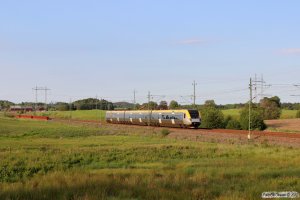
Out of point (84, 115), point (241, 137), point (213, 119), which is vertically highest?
point (84, 115)

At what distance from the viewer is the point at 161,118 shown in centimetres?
6919

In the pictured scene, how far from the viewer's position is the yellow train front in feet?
200

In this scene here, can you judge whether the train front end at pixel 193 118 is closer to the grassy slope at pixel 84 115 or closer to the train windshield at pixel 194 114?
the train windshield at pixel 194 114

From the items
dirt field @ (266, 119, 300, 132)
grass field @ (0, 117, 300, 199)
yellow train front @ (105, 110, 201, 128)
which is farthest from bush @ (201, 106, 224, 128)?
grass field @ (0, 117, 300, 199)

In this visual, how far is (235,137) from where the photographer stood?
43219 millimetres

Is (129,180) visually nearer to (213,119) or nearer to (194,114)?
(194,114)

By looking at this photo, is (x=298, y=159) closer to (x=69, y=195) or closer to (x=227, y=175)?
(x=227, y=175)

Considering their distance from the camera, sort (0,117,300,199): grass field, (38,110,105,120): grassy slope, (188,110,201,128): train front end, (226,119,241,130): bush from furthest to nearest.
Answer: (38,110,105,120): grassy slope < (226,119,241,130): bush < (188,110,201,128): train front end < (0,117,300,199): grass field

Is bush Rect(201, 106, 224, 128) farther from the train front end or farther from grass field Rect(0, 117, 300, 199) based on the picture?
grass field Rect(0, 117, 300, 199)

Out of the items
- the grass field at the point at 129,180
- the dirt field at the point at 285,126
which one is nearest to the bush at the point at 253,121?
the dirt field at the point at 285,126

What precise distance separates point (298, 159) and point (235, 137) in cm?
1882

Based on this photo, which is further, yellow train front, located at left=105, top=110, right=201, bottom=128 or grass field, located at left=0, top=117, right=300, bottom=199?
yellow train front, located at left=105, top=110, right=201, bottom=128

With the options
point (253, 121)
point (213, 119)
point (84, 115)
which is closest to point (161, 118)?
point (213, 119)

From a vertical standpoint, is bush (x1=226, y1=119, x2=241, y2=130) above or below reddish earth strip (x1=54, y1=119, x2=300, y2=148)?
above
